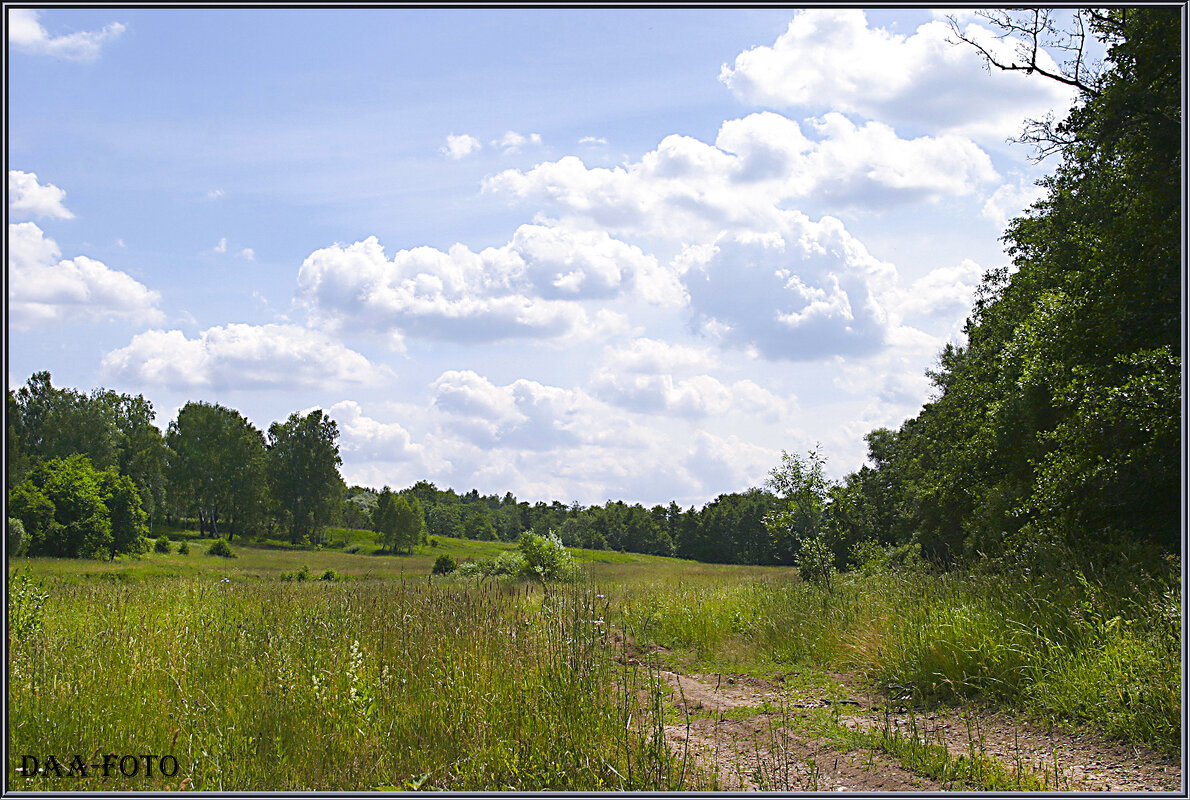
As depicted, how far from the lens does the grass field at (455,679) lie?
432cm

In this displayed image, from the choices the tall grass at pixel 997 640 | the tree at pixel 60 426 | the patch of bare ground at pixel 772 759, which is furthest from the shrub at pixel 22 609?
the tree at pixel 60 426

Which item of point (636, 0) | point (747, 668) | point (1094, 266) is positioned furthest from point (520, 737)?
point (1094, 266)

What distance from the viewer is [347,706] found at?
15.8 feet

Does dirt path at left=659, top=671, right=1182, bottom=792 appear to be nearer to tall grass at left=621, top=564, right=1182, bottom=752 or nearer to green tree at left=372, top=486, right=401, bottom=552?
tall grass at left=621, top=564, right=1182, bottom=752

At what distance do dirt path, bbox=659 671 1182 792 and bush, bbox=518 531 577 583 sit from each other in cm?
1519

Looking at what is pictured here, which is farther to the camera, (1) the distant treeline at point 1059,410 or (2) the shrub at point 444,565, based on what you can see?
(2) the shrub at point 444,565

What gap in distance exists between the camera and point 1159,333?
30.1 ft

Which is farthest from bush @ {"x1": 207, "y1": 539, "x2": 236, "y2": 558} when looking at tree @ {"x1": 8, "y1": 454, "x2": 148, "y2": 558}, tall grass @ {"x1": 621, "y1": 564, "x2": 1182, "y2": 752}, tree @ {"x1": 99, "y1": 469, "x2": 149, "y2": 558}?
tall grass @ {"x1": 621, "y1": 564, "x2": 1182, "y2": 752}

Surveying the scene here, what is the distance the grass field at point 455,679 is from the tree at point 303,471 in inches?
2605

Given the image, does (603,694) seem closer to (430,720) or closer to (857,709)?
(430,720)

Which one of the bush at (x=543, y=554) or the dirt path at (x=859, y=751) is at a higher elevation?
the dirt path at (x=859, y=751)

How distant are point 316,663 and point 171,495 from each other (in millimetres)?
65276

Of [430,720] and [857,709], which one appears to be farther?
[857,709]

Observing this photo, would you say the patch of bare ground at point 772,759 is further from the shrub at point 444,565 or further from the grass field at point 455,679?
the shrub at point 444,565
